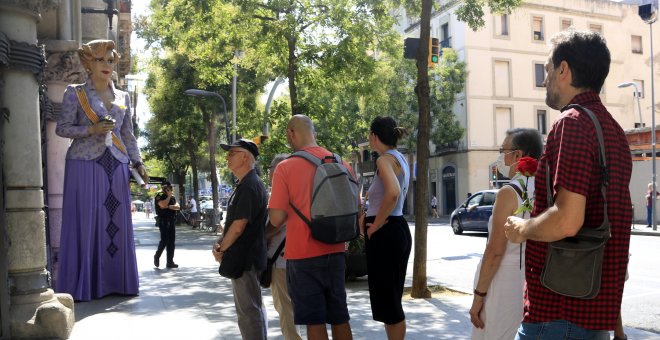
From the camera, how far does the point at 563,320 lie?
2.48 m

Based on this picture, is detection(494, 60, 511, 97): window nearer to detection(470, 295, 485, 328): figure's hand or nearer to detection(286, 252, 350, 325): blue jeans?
detection(286, 252, 350, 325): blue jeans

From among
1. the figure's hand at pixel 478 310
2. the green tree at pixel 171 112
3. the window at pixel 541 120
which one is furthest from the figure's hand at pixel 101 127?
the window at pixel 541 120

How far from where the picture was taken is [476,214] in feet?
76.0

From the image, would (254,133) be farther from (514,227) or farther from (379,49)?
(514,227)

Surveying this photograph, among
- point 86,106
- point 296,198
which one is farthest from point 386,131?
point 86,106

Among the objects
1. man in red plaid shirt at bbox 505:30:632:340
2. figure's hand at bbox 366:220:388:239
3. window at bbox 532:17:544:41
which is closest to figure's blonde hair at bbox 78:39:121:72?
figure's hand at bbox 366:220:388:239

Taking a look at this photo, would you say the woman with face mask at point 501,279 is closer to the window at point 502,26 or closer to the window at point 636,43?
the window at point 502,26

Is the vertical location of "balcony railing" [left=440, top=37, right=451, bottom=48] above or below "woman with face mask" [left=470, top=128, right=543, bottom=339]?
above

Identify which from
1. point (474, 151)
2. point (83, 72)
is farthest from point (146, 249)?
point (474, 151)

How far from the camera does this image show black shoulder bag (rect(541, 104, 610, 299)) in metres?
2.35

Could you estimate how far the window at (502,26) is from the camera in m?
43.5

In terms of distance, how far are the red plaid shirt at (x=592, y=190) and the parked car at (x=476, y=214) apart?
798 inches

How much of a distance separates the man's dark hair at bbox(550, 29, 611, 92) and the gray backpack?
2.13 m

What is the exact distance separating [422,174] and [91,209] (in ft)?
14.1
